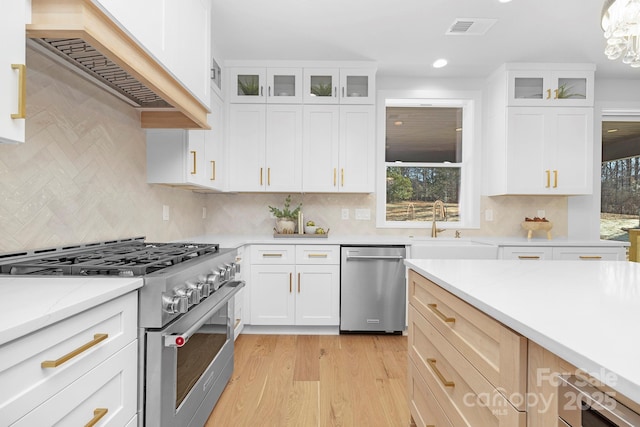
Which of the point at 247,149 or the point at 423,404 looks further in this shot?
the point at 247,149

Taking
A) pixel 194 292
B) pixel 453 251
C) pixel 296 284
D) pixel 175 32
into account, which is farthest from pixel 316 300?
Answer: pixel 175 32

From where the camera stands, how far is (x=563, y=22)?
107 inches

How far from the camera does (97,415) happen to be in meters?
1.03

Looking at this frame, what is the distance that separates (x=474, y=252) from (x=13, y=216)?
10.5 feet

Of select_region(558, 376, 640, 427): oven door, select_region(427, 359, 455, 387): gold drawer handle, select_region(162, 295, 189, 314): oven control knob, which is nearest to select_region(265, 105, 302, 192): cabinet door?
select_region(162, 295, 189, 314): oven control knob

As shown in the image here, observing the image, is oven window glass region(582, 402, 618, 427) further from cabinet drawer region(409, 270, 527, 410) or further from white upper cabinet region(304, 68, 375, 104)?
white upper cabinet region(304, 68, 375, 104)

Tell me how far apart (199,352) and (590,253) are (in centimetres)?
342

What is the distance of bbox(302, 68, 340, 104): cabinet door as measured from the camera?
3457 mm

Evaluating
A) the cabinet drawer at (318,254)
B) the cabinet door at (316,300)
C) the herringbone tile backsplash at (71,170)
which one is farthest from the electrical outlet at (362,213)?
the herringbone tile backsplash at (71,170)

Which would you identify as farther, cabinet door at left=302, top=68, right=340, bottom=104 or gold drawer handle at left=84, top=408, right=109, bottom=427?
cabinet door at left=302, top=68, right=340, bottom=104

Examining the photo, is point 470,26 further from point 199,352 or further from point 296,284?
point 199,352

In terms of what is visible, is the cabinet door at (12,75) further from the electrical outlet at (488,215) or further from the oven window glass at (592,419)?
the electrical outlet at (488,215)

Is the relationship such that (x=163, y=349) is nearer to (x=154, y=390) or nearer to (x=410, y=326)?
(x=154, y=390)

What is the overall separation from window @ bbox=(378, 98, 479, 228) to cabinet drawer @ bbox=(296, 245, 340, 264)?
1.00 m
